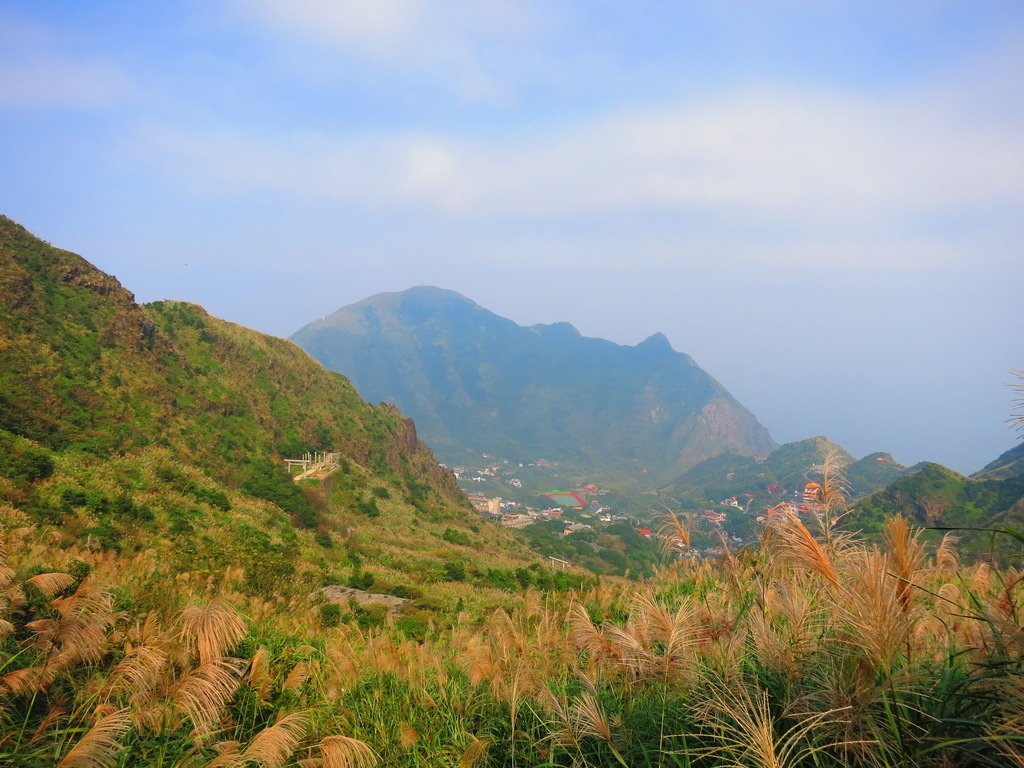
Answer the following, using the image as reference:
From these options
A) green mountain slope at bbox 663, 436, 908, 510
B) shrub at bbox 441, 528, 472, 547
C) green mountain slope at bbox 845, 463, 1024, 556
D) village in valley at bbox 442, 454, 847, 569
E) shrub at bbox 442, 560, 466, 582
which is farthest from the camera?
green mountain slope at bbox 663, 436, 908, 510

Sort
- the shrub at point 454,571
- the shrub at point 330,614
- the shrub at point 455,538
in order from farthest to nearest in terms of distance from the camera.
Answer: the shrub at point 455,538, the shrub at point 454,571, the shrub at point 330,614

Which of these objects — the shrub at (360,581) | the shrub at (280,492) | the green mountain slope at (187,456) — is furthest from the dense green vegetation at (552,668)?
the shrub at (280,492)

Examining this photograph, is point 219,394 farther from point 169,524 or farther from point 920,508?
point 920,508

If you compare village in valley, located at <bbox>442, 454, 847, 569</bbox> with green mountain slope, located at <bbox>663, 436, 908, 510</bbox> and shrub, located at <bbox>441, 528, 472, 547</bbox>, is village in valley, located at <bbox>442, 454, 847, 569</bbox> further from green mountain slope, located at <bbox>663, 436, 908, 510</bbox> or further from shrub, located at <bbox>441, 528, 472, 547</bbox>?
shrub, located at <bbox>441, 528, 472, 547</bbox>

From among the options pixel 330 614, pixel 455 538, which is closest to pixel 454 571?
pixel 330 614

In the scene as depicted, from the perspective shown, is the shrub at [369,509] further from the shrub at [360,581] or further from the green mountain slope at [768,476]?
the green mountain slope at [768,476]

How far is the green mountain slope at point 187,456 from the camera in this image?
59.7 feet

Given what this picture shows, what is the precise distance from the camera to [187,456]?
29375mm

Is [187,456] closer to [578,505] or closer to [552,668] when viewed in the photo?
[552,668]

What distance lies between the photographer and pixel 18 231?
3406cm

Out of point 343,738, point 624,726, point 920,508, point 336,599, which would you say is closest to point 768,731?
point 624,726

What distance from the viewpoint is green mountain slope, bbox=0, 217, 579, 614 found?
1820 centimetres

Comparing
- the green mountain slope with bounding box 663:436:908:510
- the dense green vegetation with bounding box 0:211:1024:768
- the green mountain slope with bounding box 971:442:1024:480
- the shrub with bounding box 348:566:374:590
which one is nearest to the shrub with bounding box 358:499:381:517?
the shrub with bounding box 348:566:374:590

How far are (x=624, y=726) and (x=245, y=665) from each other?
319 centimetres
